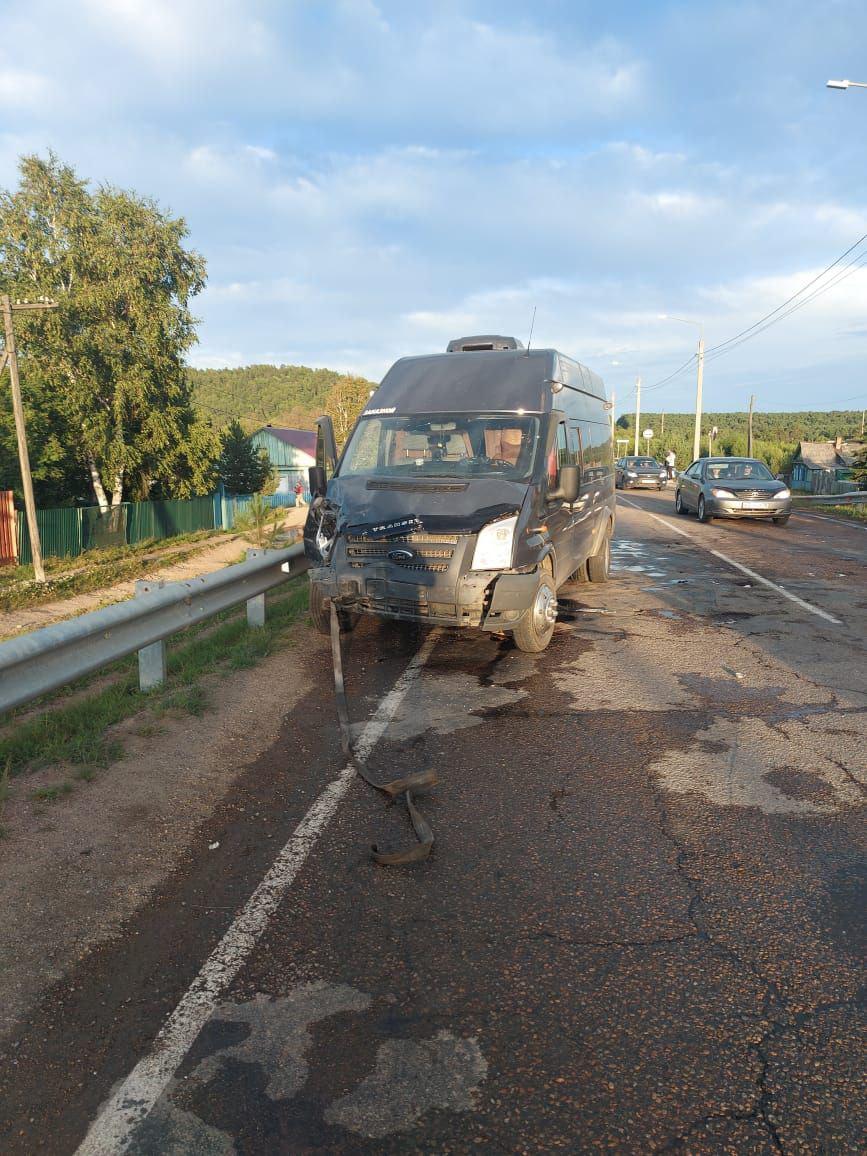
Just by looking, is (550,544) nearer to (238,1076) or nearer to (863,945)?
(863,945)

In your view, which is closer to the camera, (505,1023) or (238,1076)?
(238,1076)

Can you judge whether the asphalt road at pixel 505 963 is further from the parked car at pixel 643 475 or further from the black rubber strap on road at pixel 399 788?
the parked car at pixel 643 475

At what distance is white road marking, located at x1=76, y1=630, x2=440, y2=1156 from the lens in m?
2.21

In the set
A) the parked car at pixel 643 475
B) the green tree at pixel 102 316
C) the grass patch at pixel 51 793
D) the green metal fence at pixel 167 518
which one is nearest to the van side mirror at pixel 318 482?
the grass patch at pixel 51 793

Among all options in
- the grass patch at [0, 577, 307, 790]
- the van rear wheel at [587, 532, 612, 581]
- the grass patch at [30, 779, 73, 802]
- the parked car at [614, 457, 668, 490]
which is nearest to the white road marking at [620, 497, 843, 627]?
the van rear wheel at [587, 532, 612, 581]

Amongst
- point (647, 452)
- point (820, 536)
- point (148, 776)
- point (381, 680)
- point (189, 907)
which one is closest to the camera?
point (189, 907)

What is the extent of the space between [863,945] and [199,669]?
5128 millimetres

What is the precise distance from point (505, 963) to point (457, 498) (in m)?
4.26

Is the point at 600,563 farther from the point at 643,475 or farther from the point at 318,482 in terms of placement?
the point at 643,475

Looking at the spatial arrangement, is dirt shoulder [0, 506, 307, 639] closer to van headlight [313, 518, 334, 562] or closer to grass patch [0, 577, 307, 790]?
grass patch [0, 577, 307, 790]

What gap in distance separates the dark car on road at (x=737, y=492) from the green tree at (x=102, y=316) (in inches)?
919

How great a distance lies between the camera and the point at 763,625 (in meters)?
8.45

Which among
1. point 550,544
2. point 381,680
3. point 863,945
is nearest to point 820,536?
point 550,544

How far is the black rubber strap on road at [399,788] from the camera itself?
140 inches
